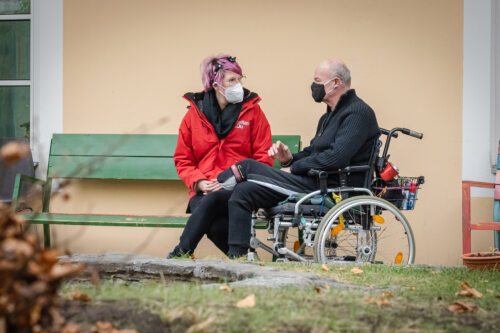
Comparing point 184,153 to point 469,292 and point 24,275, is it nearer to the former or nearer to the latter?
point 469,292

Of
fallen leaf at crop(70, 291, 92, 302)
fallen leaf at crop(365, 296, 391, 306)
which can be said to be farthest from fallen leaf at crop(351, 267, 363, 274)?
fallen leaf at crop(70, 291, 92, 302)

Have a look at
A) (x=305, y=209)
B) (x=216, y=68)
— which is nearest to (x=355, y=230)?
(x=305, y=209)

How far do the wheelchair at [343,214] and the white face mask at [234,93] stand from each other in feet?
2.53

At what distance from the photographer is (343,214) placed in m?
5.29

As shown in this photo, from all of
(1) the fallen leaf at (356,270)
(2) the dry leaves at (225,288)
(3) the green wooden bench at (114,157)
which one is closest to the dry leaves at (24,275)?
(2) the dry leaves at (225,288)

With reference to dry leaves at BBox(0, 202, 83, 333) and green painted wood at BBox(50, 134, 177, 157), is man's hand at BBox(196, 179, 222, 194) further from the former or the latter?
dry leaves at BBox(0, 202, 83, 333)

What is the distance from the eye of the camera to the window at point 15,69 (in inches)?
284

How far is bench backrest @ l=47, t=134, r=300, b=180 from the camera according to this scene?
22.2 feet

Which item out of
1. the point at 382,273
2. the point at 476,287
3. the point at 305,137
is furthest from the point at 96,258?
the point at 305,137

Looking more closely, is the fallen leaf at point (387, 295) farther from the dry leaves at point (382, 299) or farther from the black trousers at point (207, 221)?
the black trousers at point (207, 221)

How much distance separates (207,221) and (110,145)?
1.58m

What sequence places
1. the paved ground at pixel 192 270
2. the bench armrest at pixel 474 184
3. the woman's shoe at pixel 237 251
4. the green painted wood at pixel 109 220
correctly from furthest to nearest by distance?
1. the bench armrest at pixel 474 184
2. the green painted wood at pixel 109 220
3. the woman's shoe at pixel 237 251
4. the paved ground at pixel 192 270

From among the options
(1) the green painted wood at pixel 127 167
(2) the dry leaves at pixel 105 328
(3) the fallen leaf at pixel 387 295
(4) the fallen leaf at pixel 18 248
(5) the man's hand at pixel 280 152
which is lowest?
(3) the fallen leaf at pixel 387 295

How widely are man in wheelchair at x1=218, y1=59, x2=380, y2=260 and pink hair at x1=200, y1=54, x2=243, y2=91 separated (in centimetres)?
65
